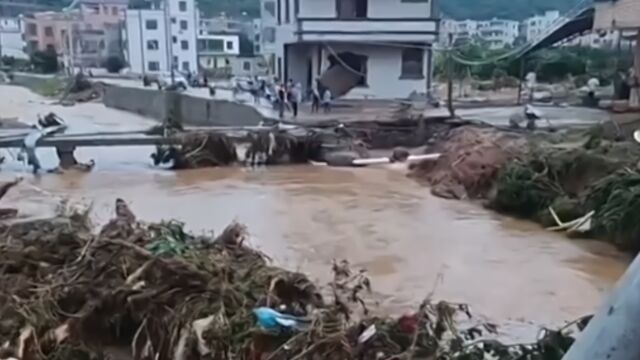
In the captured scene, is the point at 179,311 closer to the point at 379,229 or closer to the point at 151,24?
the point at 379,229

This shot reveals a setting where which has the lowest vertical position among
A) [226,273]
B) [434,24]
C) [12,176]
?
[12,176]

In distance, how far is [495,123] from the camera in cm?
2342

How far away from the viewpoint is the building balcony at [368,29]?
28734mm

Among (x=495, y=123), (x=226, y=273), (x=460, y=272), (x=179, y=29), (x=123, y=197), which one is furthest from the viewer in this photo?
(x=179, y=29)

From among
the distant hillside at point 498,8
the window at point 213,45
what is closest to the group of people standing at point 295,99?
the distant hillside at point 498,8

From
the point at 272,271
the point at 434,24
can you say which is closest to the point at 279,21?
the point at 434,24

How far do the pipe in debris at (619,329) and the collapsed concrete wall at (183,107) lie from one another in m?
A: 24.4

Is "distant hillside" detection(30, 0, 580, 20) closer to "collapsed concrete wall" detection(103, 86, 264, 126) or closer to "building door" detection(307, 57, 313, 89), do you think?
"collapsed concrete wall" detection(103, 86, 264, 126)

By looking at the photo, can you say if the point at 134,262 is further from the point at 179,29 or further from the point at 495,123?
the point at 179,29

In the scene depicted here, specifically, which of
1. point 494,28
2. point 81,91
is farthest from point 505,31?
point 81,91

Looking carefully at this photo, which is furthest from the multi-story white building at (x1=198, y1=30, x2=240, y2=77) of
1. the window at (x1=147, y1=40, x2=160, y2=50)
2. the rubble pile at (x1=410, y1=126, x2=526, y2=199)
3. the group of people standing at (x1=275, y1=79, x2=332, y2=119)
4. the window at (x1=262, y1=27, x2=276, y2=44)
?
the rubble pile at (x1=410, y1=126, x2=526, y2=199)

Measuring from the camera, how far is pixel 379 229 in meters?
12.6

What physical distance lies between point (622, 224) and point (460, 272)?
2980mm

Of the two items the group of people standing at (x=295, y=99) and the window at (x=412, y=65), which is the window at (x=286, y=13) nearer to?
the group of people standing at (x=295, y=99)
